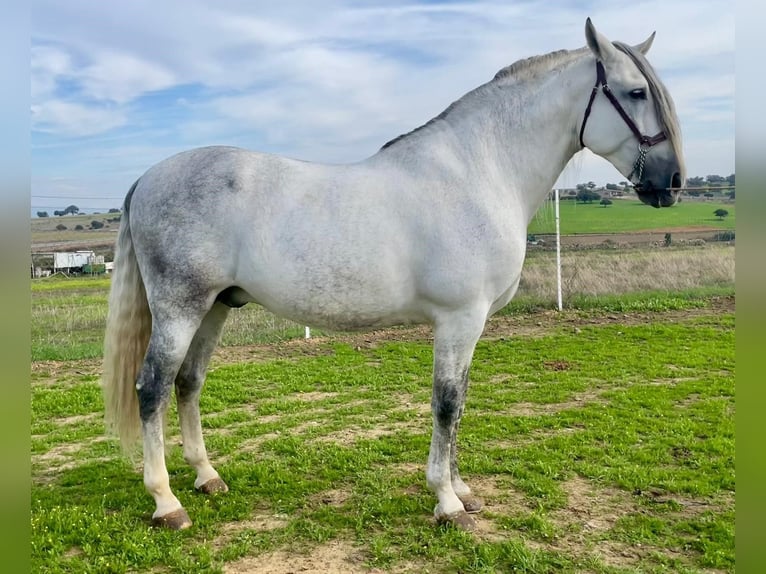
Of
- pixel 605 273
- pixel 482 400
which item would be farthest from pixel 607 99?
pixel 605 273

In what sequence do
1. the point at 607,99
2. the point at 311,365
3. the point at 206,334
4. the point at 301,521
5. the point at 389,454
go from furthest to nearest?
the point at 311,365 → the point at 389,454 → the point at 206,334 → the point at 301,521 → the point at 607,99

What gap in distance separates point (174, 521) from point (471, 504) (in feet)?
6.02

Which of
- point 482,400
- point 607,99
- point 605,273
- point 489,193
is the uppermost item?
point 607,99

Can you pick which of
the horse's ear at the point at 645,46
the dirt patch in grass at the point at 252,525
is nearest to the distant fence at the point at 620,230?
the horse's ear at the point at 645,46

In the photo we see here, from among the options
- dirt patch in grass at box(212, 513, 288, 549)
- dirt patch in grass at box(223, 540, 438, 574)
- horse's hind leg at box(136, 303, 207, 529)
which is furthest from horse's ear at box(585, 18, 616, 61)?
dirt patch in grass at box(212, 513, 288, 549)

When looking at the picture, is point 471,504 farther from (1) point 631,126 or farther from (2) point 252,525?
(1) point 631,126

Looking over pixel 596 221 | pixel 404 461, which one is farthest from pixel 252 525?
pixel 596 221

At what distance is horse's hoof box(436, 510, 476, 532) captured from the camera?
3.02 m

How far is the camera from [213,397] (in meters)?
5.98

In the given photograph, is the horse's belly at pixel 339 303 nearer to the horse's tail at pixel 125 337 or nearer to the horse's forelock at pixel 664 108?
the horse's tail at pixel 125 337

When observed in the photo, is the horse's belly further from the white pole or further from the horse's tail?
the white pole

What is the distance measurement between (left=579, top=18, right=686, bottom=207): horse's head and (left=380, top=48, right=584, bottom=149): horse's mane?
26 cm
